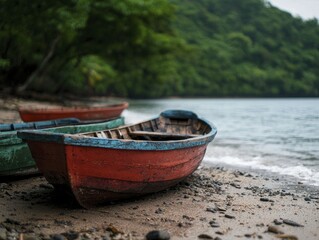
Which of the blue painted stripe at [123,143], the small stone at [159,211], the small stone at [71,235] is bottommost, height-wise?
the small stone at [159,211]

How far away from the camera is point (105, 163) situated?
5.05 metres

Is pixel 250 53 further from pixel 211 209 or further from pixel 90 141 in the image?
pixel 90 141

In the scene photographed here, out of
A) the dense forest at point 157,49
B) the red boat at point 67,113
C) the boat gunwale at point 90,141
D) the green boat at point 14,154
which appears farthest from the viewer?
the dense forest at point 157,49

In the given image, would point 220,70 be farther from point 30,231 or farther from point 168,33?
point 30,231

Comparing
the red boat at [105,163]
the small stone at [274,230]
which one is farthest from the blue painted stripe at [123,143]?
the small stone at [274,230]

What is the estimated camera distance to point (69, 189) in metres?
5.06

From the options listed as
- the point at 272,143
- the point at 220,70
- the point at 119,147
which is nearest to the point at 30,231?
the point at 119,147

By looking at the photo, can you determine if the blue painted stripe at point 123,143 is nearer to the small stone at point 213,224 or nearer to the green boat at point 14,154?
the small stone at point 213,224

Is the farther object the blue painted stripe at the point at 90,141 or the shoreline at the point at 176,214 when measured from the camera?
the blue painted stripe at the point at 90,141

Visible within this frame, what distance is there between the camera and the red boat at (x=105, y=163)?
189 inches

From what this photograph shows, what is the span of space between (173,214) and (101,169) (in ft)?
3.91

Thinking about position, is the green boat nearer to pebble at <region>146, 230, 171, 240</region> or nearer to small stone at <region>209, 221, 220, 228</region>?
pebble at <region>146, 230, 171, 240</region>

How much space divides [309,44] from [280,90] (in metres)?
11.5

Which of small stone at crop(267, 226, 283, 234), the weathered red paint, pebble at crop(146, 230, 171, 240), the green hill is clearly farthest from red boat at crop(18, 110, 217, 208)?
the green hill
